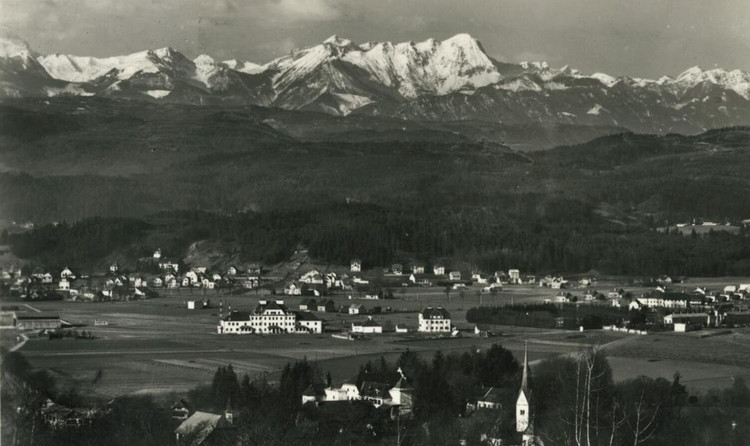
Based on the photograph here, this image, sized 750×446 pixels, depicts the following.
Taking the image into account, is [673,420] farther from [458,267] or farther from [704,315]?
[458,267]

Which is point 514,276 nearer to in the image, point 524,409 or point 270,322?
point 270,322

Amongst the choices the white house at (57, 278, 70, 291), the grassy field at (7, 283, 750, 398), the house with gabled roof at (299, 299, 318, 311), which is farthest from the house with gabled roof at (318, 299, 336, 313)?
the white house at (57, 278, 70, 291)

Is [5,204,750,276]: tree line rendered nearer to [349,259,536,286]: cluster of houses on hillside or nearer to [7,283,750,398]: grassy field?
[349,259,536,286]: cluster of houses on hillside

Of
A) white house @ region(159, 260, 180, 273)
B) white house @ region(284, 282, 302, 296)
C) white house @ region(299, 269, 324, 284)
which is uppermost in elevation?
white house @ region(159, 260, 180, 273)

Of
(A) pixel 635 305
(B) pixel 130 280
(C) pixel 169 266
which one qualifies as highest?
(C) pixel 169 266

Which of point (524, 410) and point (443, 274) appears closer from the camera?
point (524, 410)

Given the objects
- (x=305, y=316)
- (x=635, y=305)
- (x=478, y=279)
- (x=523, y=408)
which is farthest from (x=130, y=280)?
→ (x=523, y=408)
